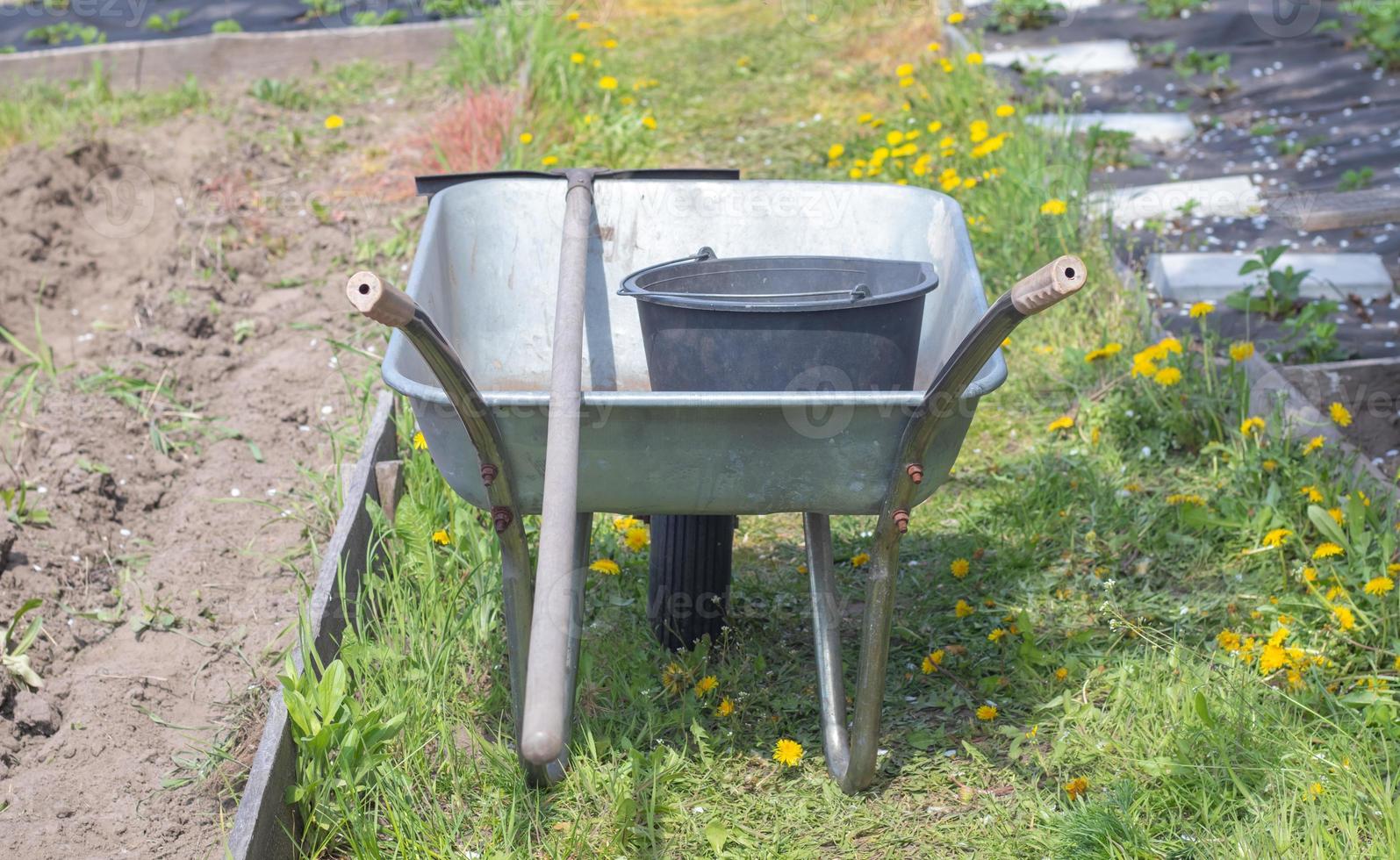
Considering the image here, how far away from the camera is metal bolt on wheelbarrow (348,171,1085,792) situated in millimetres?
1822

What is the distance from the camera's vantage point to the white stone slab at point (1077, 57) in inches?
250

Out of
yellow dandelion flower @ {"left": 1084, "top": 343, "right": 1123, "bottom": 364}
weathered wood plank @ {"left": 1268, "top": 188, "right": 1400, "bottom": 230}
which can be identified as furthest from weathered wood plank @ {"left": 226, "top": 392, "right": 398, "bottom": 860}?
weathered wood plank @ {"left": 1268, "top": 188, "right": 1400, "bottom": 230}

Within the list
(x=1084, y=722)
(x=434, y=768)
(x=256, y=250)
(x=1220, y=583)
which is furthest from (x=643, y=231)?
(x=256, y=250)

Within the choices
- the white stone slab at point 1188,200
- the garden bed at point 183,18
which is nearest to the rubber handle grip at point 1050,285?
the white stone slab at point 1188,200

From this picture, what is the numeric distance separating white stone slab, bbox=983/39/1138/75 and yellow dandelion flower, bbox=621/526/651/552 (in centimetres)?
395

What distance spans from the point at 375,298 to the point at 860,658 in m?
1.16

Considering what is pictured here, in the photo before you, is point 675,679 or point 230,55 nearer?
point 675,679

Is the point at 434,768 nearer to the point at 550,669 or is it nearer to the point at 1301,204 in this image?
the point at 550,669

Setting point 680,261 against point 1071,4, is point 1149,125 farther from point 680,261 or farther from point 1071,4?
point 680,261

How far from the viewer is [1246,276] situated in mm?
4254

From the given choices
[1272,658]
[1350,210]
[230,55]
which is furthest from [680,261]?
[230,55]

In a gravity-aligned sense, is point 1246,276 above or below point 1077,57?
above

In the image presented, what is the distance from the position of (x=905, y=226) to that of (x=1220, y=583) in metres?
1.17

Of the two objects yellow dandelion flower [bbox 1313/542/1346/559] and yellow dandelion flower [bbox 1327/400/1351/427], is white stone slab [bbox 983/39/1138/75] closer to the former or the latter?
yellow dandelion flower [bbox 1327/400/1351/427]
